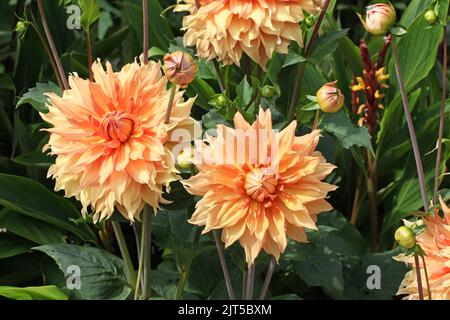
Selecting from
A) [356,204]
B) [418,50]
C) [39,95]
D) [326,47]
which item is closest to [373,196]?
[356,204]

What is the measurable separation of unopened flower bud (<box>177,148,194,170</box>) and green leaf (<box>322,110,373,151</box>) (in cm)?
23

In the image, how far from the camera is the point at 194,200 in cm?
101

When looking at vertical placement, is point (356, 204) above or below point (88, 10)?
below

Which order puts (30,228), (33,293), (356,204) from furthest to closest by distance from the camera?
(356,204)
(30,228)
(33,293)

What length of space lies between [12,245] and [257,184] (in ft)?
1.84

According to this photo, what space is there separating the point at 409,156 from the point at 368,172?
70 mm

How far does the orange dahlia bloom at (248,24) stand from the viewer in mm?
940

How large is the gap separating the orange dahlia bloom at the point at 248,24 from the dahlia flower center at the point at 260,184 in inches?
6.1

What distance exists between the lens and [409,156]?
52.7 inches

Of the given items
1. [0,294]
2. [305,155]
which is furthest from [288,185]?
[0,294]

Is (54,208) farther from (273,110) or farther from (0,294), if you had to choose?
(273,110)

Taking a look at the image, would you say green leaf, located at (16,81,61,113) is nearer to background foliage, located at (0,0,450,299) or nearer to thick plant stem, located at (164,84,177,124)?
background foliage, located at (0,0,450,299)

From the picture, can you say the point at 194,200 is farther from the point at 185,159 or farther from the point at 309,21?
the point at 309,21

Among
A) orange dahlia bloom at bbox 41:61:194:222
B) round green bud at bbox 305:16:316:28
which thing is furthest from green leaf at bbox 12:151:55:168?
round green bud at bbox 305:16:316:28
